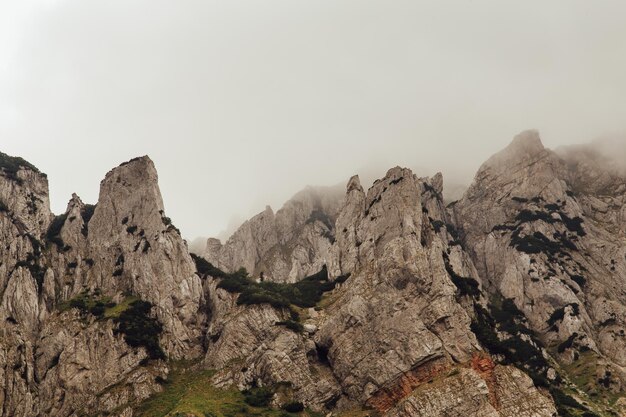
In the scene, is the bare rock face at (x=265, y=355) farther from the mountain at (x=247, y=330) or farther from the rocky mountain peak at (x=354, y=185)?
the rocky mountain peak at (x=354, y=185)

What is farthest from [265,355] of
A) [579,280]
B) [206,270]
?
[579,280]

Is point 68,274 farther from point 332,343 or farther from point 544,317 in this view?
point 544,317

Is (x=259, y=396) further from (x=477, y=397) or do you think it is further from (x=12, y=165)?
(x=12, y=165)

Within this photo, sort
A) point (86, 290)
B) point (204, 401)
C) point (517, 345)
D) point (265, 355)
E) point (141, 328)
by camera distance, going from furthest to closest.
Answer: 1. point (517, 345)
2. point (86, 290)
3. point (141, 328)
4. point (265, 355)
5. point (204, 401)

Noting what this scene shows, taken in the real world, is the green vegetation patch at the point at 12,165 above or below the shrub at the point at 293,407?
above

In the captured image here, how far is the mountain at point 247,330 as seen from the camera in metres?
97.7

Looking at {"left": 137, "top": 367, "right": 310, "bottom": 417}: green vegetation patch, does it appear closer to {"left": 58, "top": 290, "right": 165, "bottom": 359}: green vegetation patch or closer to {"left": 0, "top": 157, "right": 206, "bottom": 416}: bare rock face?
{"left": 0, "top": 157, "right": 206, "bottom": 416}: bare rock face

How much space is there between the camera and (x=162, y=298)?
121 meters

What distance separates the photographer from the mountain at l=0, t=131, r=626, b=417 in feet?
320

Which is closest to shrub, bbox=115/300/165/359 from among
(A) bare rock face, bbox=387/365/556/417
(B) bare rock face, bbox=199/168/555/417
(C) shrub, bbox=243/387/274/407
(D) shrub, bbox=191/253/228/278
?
(B) bare rock face, bbox=199/168/555/417

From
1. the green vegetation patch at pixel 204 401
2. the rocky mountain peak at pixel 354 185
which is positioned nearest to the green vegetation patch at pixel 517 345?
the green vegetation patch at pixel 204 401

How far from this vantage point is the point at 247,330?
115 meters

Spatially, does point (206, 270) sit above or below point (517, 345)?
above

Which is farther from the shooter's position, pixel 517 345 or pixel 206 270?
pixel 517 345
